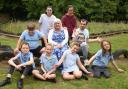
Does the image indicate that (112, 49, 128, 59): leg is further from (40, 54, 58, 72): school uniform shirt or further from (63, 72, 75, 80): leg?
(40, 54, 58, 72): school uniform shirt

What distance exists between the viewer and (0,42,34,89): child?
9.02 metres

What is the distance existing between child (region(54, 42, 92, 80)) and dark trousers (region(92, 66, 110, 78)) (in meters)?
0.20

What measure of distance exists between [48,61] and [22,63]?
60cm

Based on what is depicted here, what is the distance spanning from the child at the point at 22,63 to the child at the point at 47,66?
0.74ft

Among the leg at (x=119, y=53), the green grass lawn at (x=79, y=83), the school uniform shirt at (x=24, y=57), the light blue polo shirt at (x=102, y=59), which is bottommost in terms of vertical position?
the green grass lawn at (x=79, y=83)

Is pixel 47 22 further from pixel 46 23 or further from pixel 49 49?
pixel 49 49

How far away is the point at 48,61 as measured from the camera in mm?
9352

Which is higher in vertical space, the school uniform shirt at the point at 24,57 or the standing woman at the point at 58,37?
the standing woman at the point at 58,37

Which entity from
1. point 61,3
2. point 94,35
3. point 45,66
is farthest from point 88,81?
point 61,3

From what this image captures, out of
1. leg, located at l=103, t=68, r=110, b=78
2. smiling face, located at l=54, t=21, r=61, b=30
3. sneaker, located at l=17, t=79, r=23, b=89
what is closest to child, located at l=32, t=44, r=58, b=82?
sneaker, located at l=17, t=79, r=23, b=89

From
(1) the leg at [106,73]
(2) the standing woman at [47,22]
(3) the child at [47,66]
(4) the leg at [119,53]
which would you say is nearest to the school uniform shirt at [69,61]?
(3) the child at [47,66]

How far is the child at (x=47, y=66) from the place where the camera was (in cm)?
919

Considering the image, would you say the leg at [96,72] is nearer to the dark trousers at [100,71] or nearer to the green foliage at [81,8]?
the dark trousers at [100,71]

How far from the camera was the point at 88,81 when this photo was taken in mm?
9391
